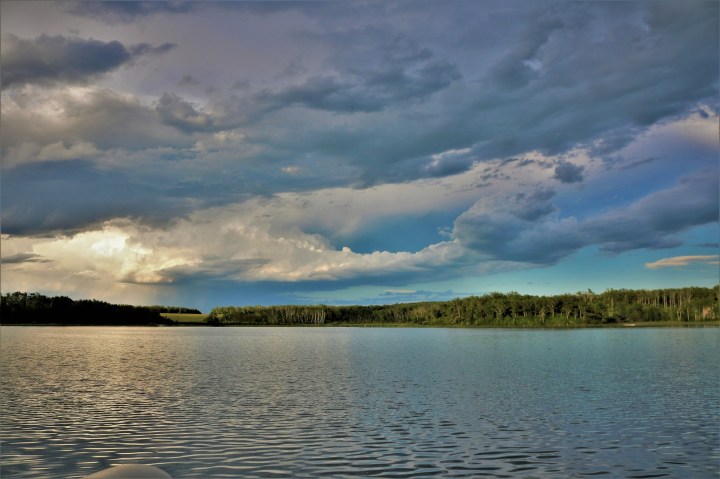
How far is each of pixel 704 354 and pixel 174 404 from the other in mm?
87676

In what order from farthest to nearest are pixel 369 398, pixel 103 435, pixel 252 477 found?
pixel 369 398 → pixel 103 435 → pixel 252 477

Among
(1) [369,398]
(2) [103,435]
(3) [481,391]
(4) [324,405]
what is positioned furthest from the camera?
(3) [481,391]

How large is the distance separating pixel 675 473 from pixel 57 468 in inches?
1063

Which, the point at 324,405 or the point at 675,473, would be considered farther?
the point at 324,405

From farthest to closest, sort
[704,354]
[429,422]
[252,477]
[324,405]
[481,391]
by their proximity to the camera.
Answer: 1. [704,354]
2. [481,391]
3. [324,405]
4. [429,422]
5. [252,477]

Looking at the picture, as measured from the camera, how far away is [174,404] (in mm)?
43312

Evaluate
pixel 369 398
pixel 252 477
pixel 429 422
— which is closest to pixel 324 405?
pixel 369 398

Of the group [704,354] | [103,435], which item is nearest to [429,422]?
[103,435]

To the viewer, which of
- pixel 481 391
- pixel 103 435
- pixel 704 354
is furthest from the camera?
pixel 704 354

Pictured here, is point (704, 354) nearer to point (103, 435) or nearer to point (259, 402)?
point (259, 402)

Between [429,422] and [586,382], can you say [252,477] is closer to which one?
[429,422]

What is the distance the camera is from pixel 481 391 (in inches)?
2005

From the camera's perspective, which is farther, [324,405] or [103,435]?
[324,405]

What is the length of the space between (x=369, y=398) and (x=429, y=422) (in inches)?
452
